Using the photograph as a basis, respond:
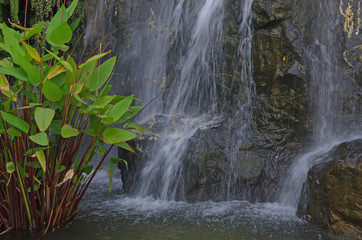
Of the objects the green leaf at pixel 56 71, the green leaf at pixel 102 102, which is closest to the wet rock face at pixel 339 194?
the green leaf at pixel 102 102

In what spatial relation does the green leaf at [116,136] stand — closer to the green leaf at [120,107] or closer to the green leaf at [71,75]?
the green leaf at [120,107]

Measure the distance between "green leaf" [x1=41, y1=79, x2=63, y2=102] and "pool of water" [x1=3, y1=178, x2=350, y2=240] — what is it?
110cm

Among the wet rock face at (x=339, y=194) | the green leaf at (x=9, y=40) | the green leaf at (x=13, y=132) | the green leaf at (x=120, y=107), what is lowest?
the wet rock face at (x=339, y=194)

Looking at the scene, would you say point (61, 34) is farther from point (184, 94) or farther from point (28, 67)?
point (184, 94)

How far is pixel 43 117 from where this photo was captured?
2559 mm

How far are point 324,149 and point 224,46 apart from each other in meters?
1.92

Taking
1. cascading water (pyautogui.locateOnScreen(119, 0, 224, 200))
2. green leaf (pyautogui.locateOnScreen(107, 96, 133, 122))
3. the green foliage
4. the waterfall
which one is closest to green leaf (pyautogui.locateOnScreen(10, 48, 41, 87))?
the green foliage

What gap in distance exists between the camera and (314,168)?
364 cm

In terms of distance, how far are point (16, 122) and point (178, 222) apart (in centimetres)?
174

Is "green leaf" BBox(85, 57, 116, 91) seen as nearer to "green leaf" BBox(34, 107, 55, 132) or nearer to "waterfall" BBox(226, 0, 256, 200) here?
"green leaf" BBox(34, 107, 55, 132)

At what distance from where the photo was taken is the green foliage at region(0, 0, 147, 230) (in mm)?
2641

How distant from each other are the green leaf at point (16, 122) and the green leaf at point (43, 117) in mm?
161

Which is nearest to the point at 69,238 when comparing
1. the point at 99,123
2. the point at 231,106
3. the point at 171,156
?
the point at 99,123

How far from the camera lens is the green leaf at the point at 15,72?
2611 millimetres
